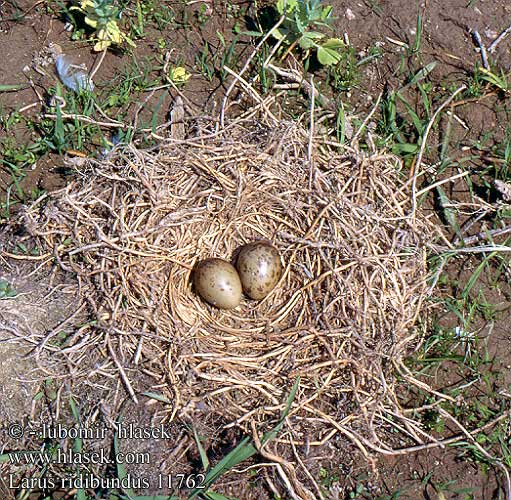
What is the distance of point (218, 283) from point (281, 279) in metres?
0.31

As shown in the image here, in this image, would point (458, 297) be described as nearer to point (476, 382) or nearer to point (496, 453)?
point (476, 382)

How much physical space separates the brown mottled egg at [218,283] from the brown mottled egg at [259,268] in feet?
0.14

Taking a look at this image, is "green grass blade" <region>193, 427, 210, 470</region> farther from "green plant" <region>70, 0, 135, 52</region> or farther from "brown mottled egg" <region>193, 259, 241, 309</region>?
"green plant" <region>70, 0, 135, 52</region>

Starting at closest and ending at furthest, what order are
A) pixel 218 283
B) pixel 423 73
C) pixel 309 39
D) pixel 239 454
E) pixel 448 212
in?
pixel 239 454 < pixel 218 283 < pixel 448 212 < pixel 309 39 < pixel 423 73

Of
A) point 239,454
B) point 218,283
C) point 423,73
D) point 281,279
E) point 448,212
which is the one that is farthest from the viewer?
point 423,73

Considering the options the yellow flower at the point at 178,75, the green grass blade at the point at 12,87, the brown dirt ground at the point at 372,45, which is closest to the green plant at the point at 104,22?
the brown dirt ground at the point at 372,45

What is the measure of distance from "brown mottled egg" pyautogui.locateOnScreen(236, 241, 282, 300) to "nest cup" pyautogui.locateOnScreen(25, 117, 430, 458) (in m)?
0.10

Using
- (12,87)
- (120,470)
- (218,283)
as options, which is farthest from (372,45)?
(120,470)

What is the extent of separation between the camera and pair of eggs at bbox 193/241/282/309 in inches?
102

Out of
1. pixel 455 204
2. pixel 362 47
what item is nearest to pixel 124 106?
pixel 362 47

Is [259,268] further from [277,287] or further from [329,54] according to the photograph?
[329,54]

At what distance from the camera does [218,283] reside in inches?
101

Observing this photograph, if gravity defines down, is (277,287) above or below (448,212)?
below

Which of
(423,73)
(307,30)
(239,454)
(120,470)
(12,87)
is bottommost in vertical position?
(120,470)
